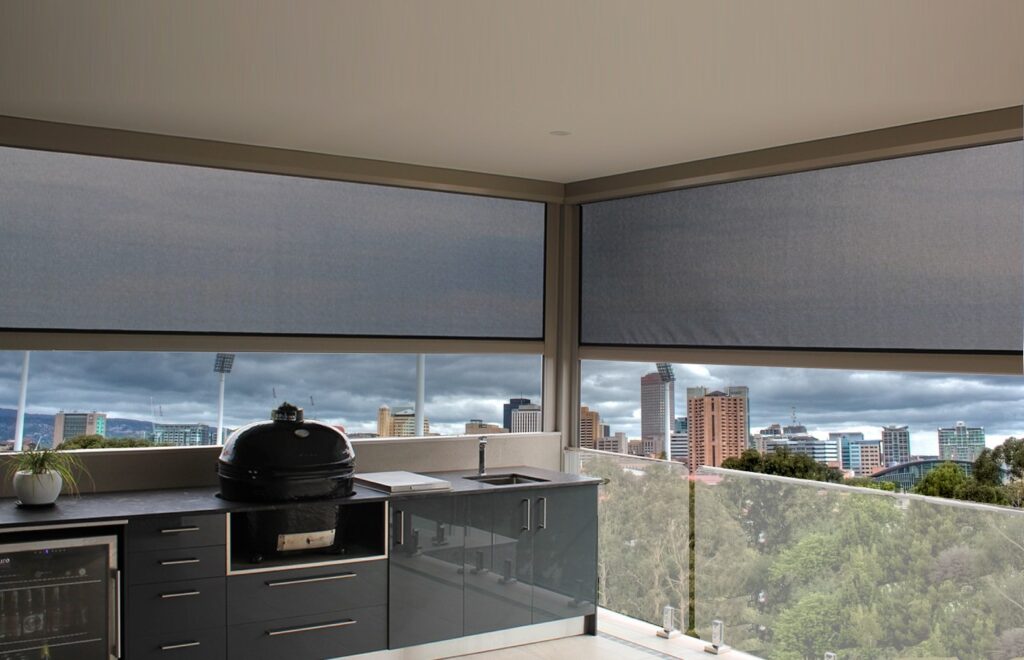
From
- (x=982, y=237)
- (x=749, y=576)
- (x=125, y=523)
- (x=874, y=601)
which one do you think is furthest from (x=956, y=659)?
(x=125, y=523)

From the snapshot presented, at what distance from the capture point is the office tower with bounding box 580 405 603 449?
6.12 meters

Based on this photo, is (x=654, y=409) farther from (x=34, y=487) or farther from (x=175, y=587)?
(x=34, y=487)

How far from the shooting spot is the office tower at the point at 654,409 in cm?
572

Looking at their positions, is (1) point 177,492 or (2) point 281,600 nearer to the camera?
(2) point 281,600

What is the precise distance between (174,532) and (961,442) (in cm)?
354

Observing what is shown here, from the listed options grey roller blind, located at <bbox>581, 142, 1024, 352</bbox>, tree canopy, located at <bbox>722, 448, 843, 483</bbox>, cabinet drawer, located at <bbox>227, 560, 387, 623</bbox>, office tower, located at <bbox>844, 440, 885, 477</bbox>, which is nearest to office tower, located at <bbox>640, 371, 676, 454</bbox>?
grey roller blind, located at <bbox>581, 142, 1024, 352</bbox>

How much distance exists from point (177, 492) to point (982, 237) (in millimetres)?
3830

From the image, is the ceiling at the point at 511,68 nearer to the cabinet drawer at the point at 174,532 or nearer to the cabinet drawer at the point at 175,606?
the cabinet drawer at the point at 174,532

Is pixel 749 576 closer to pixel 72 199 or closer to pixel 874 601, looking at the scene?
pixel 874 601

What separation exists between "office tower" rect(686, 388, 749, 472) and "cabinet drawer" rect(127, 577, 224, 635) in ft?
8.51

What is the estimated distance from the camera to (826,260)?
4758 millimetres

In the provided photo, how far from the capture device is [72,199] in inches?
184

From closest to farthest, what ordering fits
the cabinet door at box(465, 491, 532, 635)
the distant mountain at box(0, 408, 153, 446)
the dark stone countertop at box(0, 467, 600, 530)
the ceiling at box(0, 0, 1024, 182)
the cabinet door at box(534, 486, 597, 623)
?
1. the ceiling at box(0, 0, 1024, 182)
2. the dark stone countertop at box(0, 467, 600, 530)
3. the cabinet door at box(465, 491, 532, 635)
4. the cabinet door at box(534, 486, 597, 623)
5. the distant mountain at box(0, 408, 153, 446)

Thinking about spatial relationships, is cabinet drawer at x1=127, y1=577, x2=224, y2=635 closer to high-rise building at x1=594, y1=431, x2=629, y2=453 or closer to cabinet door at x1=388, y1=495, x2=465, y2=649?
cabinet door at x1=388, y1=495, x2=465, y2=649
